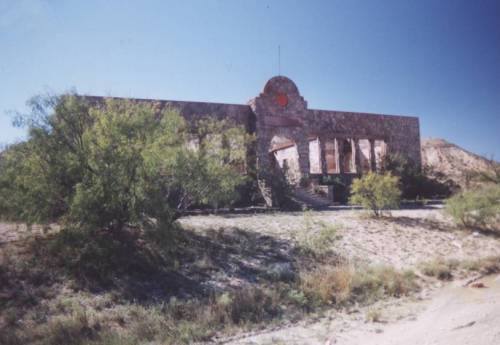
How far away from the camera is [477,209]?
40.2ft

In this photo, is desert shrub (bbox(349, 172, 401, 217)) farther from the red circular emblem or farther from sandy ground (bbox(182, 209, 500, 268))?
the red circular emblem

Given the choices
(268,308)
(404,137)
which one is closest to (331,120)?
(404,137)

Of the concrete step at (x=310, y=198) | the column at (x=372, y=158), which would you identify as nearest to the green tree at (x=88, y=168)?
the concrete step at (x=310, y=198)

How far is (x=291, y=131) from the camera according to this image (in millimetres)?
20203

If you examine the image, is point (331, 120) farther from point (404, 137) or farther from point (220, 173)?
point (220, 173)

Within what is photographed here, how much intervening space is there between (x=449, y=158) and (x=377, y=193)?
2216 cm

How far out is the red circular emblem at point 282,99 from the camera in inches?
773

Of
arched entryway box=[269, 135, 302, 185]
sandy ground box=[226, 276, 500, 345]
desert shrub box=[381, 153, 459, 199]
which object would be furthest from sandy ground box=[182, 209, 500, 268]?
desert shrub box=[381, 153, 459, 199]

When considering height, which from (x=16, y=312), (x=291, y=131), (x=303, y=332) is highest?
(x=291, y=131)

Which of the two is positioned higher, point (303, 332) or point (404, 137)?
point (404, 137)

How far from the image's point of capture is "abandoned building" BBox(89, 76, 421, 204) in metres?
18.5

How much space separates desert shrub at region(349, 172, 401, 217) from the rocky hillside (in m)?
16.7

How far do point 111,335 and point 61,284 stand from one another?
2.12 metres

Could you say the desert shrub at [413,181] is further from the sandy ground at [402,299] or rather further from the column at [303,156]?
the sandy ground at [402,299]
